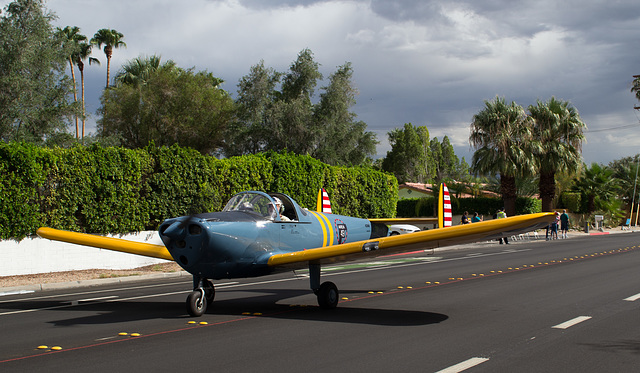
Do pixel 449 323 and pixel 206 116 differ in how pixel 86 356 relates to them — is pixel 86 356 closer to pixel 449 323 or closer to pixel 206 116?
pixel 449 323

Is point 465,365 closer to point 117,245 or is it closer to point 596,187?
point 117,245

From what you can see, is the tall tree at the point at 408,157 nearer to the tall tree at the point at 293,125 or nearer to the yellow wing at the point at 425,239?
the tall tree at the point at 293,125

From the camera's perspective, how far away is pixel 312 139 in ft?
162

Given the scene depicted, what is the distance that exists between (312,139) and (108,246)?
3976cm

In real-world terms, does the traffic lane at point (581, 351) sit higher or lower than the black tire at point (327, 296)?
lower

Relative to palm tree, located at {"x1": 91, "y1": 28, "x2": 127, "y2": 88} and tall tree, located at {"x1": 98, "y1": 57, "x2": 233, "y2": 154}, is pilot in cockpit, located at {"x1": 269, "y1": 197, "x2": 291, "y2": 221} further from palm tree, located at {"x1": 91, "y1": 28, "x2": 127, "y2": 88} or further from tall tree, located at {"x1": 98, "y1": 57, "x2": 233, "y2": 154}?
palm tree, located at {"x1": 91, "y1": 28, "x2": 127, "y2": 88}

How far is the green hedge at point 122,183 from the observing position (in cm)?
1522

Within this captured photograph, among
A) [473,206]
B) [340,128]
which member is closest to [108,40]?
[340,128]

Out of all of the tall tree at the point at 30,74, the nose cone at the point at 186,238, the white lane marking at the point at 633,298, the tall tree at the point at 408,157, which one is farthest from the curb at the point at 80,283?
the tall tree at the point at 408,157

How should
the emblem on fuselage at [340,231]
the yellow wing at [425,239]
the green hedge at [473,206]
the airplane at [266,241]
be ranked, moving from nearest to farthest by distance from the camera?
the yellow wing at [425,239] → the airplane at [266,241] → the emblem on fuselage at [340,231] → the green hedge at [473,206]

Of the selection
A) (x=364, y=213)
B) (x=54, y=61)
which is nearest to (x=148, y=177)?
(x=364, y=213)

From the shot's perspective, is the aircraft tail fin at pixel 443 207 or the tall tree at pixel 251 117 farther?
the tall tree at pixel 251 117

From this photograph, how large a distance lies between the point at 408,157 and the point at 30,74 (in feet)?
204

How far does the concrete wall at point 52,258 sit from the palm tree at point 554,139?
A: 29.9 meters
